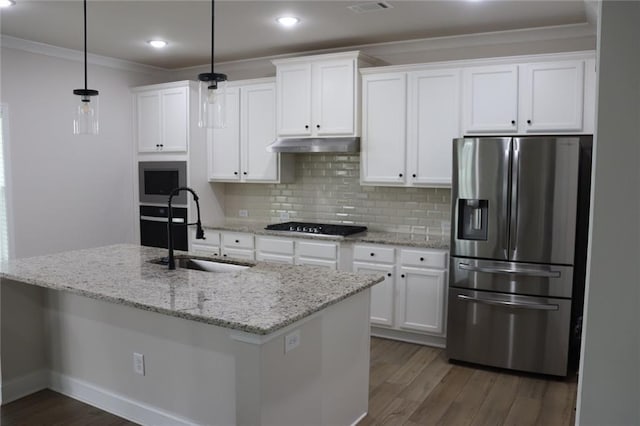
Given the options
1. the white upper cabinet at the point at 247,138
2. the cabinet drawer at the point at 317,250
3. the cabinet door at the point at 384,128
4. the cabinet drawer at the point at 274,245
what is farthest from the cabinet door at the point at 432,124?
the white upper cabinet at the point at 247,138

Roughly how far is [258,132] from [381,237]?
1741 millimetres

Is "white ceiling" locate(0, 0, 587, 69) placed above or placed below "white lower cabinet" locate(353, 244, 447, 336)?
above

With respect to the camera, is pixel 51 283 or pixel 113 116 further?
pixel 113 116

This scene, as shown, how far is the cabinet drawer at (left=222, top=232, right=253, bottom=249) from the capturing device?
16.9 feet

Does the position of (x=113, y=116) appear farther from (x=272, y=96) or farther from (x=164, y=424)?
(x=164, y=424)

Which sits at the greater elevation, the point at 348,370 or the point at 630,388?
the point at 630,388

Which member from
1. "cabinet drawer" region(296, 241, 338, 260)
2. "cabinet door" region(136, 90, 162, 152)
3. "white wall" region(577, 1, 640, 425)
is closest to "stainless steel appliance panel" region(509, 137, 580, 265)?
"cabinet drawer" region(296, 241, 338, 260)

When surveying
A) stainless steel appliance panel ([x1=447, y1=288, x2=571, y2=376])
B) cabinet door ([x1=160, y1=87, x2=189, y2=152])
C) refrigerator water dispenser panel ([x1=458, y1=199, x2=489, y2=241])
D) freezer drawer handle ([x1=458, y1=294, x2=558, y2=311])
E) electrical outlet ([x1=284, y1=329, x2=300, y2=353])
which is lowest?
stainless steel appliance panel ([x1=447, y1=288, x2=571, y2=376])

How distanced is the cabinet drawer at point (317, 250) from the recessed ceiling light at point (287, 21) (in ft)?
6.18

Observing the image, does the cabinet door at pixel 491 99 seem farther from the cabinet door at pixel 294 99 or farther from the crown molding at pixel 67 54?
the crown molding at pixel 67 54

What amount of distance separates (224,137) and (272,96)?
2.48 feet

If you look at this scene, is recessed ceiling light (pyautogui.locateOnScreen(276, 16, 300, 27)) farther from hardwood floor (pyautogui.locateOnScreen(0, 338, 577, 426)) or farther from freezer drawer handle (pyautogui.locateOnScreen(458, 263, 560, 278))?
hardwood floor (pyautogui.locateOnScreen(0, 338, 577, 426))

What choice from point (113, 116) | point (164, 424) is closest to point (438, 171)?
point (164, 424)

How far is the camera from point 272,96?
5.23m
